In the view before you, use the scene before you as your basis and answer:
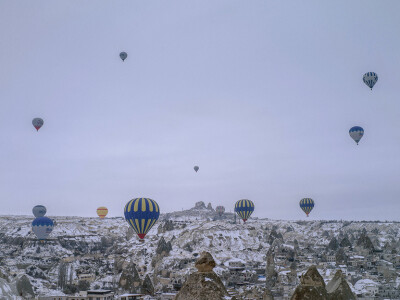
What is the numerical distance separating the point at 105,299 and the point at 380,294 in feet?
103

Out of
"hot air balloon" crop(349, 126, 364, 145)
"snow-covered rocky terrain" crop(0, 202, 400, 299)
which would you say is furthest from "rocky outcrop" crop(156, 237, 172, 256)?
"hot air balloon" crop(349, 126, 364, 145)

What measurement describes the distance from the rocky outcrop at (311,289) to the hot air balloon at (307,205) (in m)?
72.2

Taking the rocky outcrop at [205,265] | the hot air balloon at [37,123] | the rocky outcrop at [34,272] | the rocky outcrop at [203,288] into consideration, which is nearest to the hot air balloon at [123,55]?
the hot air balloon at [37,123]

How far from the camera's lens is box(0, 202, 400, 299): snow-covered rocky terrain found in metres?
60.0

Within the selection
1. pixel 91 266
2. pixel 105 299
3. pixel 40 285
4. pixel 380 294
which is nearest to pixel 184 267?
pixel 91 266

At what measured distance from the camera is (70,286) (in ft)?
198

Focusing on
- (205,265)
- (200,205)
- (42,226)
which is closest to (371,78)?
(205,265)

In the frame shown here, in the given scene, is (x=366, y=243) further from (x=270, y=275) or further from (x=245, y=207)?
(x=270, y=275)

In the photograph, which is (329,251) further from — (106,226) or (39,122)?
(106,226)

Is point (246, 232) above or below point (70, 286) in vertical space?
above

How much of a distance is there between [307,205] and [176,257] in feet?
93.3

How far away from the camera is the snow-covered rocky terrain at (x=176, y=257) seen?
60031 millimetres

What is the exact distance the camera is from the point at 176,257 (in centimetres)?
8144

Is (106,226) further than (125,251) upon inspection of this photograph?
Yes
